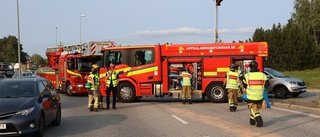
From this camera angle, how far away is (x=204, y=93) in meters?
18.0

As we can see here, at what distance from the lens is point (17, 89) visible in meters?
9.64

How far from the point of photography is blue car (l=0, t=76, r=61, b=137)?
8.05 metres

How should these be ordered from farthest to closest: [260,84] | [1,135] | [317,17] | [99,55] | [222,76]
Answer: [317,17]
[99,55]
[222,76]
[260,84]
[1,135]

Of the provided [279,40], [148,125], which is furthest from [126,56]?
[279,40]

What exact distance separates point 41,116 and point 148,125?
2.95 metres

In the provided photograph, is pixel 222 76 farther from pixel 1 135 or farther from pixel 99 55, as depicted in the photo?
pixel 1 135

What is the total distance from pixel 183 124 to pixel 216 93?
23.8 ft

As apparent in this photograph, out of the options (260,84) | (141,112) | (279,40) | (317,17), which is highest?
(317,17)

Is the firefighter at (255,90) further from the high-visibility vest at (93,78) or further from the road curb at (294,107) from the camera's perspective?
the high-visibility vest at (93,78)

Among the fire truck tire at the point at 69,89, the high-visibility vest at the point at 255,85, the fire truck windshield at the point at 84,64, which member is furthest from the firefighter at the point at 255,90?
the fire truck tire at the point at 69,89

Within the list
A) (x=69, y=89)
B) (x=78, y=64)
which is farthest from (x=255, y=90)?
(x=69, y=89)

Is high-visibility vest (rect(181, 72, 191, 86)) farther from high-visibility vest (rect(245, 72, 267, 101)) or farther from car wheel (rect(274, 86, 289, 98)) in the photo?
high-visibility vest (rect(245, 72, 267, 101))

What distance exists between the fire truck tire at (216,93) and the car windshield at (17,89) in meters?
9.64

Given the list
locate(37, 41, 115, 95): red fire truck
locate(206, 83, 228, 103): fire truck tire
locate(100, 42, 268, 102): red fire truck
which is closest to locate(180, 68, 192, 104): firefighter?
Result: locate(100, 42, 268, 102): red fire truck
